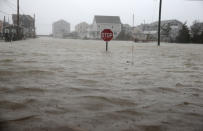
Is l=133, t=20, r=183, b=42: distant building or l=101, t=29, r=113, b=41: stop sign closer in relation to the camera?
l=101, t=29, r=113, b=41: stop sign

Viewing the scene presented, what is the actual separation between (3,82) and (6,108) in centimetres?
118

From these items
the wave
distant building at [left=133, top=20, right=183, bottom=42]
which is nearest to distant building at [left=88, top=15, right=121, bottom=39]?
distant building at [left=133, top=20, right=183, bottom=42]

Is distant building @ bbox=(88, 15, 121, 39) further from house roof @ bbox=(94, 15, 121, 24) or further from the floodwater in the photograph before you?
the floodwater

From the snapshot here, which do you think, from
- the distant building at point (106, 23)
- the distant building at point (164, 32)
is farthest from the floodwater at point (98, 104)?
the distant building at point (106, 23)

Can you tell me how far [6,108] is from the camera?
197 cm

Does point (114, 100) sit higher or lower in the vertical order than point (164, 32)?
lower

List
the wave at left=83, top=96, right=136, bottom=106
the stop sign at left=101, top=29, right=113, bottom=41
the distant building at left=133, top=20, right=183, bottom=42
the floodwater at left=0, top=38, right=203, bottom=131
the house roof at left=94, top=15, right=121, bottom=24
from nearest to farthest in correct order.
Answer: the floodwater at left=0, top=38, right=203, bottom=131
the wave at left=83, top=96, right=136, bottom=106
the stop sign at left=101, top=29, right=113, bottom=41
the distant building at left=133, top=20, right=183, bottom=42
the house roof at left=94, top=15, right=121, bottom=24

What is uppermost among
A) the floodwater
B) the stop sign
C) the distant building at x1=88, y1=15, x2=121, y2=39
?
the distant building at x1=88, y1=15, x2=121, y2=39

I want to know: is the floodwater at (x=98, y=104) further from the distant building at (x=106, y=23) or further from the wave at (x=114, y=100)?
the distant building at (x=106, y=23)

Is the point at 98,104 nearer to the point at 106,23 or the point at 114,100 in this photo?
the point at 114,100

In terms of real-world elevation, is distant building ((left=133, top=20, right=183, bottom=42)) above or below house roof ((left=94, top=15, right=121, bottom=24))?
below

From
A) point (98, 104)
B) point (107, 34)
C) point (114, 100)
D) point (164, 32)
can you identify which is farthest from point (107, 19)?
point (98, 104)

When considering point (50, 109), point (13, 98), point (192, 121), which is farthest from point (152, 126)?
point (13, 98)

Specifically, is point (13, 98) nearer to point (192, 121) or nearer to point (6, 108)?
point (6, 108)
